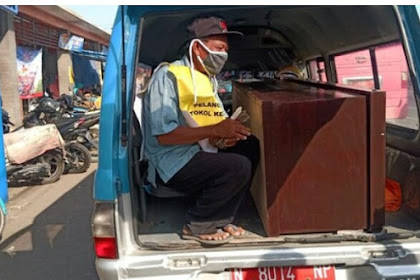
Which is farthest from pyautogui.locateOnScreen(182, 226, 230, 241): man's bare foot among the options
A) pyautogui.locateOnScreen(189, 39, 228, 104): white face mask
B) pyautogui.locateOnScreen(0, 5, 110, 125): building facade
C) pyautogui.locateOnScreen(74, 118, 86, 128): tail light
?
pyautogui.locateOnScreen(0, 5, 110, 125): building facade

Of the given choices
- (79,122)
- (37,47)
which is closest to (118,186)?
(79,122)

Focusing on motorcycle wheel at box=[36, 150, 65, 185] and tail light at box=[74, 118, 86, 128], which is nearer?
motorcycle wheel at box=[36, 150, 65, 185]

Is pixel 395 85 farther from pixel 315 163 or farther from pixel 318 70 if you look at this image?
pixel 315 163

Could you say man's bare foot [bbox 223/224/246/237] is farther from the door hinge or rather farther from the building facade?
the building facade

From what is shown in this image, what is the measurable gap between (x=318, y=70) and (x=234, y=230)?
314 centimetres

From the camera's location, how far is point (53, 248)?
4660 millimetres

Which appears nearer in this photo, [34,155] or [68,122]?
[34,155]

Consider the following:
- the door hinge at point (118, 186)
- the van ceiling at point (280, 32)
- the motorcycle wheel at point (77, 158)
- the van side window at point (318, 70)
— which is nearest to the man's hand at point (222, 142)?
the door hinge at point (118, 186)

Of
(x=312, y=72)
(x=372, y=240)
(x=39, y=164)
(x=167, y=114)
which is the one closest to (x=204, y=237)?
(x=167, y=114)

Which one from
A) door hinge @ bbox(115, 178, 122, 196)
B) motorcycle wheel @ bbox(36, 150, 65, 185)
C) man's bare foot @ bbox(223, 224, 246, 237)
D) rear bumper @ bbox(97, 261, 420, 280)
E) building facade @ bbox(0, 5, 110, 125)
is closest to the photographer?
rear bumper @ bbox(97, 261, 420, 280)

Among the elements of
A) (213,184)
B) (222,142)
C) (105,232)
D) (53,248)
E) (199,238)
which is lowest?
(53,248)

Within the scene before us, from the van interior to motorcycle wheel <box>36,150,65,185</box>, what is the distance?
10.8 feet

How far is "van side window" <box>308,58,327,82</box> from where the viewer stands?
17.1ft

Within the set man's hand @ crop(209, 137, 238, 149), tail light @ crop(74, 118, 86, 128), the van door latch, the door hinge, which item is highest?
tail light @ crop(74, 118, 86, 128)
